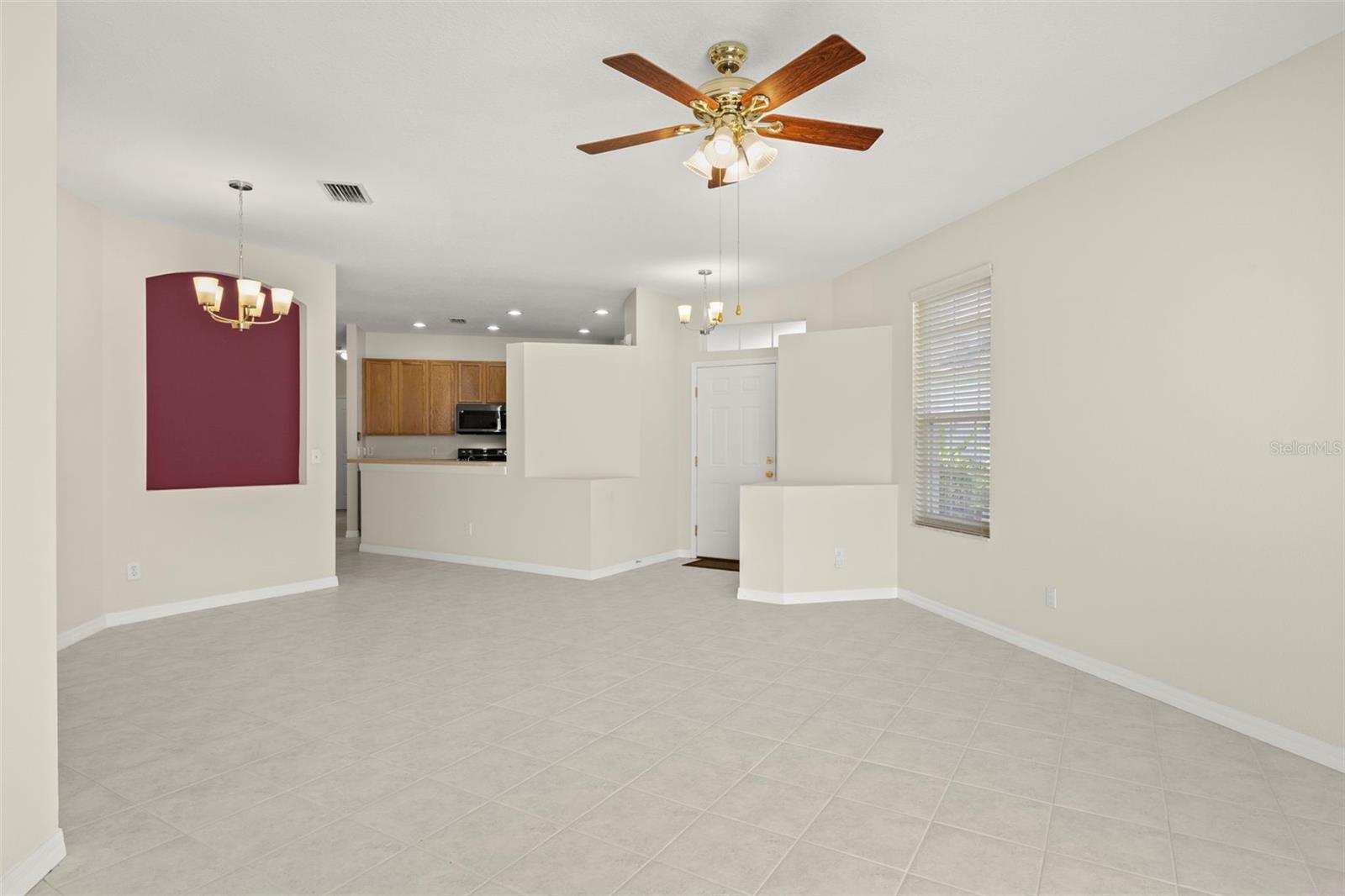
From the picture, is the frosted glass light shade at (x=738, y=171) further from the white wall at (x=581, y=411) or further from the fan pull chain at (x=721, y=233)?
the white wall at (x=581, y=411)

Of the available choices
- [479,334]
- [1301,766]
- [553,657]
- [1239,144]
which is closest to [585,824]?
[553,657]

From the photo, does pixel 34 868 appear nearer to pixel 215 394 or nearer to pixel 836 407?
pixel 215 394

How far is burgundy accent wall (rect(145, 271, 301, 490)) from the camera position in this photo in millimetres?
5039

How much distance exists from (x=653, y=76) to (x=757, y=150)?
0.68 metres

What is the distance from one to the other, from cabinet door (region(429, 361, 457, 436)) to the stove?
1.50 feet

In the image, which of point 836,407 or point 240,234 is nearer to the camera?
point 240,234

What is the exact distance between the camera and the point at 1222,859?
2.11 m

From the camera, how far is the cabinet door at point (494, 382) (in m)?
10.2

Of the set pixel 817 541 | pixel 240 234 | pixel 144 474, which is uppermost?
pixel 240 234

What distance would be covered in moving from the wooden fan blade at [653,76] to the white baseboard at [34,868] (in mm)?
2841

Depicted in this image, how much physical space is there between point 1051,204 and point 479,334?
26.0 ft

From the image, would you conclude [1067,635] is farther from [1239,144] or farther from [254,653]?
[254,653]

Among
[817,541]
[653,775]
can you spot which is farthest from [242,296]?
[817,541]

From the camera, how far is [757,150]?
9.57ft
